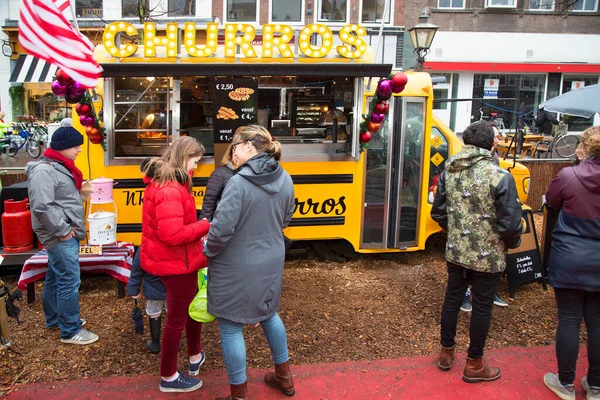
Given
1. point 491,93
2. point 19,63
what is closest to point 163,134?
point 19,63

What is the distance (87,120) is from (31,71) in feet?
44.5

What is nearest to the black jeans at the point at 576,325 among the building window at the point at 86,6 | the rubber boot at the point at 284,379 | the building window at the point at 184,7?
the rubber boot at the point at 284,379

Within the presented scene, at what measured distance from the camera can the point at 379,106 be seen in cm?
559

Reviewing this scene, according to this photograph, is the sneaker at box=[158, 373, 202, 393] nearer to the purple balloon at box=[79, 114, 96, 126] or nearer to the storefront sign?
the purple balloon at box=[79, 114, 96, 126]

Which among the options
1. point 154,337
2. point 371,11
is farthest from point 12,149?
point 154,337

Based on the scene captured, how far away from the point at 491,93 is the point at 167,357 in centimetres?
1966

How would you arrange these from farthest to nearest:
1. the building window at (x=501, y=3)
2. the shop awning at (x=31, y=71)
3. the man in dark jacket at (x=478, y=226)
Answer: the building window at (x=501, y=3) → the shop awning at (x=31, y=71) → the man in dark jacket at (x=478, y=226)

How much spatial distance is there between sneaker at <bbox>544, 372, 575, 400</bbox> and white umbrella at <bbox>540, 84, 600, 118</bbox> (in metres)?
2.79

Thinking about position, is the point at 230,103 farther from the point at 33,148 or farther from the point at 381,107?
the point at 33,148

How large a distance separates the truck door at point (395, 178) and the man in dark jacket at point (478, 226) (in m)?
2.58

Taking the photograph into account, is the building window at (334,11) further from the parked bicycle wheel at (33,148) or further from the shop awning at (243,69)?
the shop awning at (243,69)

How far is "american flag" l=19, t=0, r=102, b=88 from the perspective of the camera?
12.0 feet

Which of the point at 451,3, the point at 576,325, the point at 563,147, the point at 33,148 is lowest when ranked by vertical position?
the point at 576,325

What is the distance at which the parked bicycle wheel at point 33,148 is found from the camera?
49.8 ft
